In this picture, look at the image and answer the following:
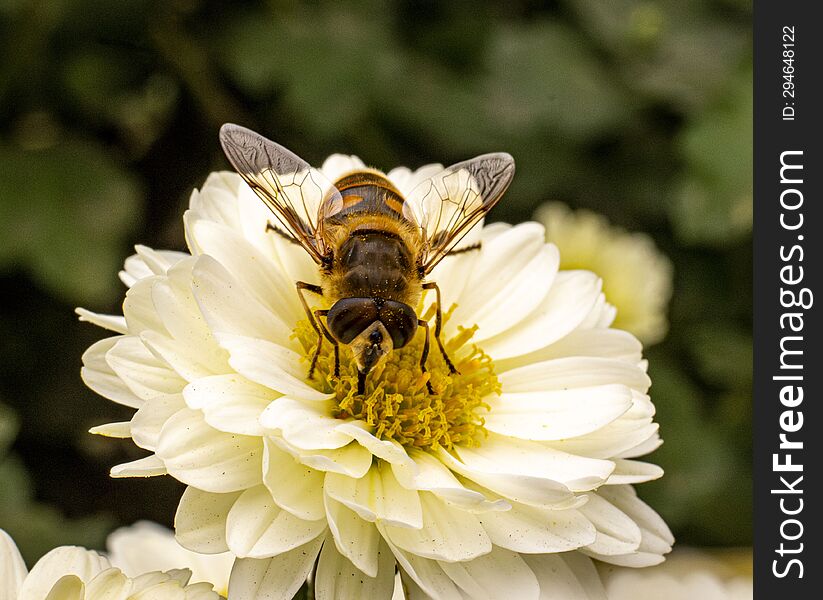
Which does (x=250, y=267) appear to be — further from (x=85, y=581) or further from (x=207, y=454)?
(x=85, y=581)

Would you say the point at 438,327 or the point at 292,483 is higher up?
the point at 438,327

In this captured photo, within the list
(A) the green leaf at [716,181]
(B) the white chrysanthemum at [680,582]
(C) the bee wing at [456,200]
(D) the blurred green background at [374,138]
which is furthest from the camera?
(A) the green leaf at [716,181]

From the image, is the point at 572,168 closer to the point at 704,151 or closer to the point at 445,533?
the point at 704,151

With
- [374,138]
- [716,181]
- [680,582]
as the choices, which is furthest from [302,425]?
[716,181]

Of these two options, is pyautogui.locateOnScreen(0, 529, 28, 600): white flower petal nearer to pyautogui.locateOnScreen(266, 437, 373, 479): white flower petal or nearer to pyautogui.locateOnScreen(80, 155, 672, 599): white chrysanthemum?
pyautogui.locateOnScreen(80, 155, 672, 599): white chrysanthemum

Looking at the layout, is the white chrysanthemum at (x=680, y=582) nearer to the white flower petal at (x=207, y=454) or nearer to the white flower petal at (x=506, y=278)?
the white flower petal at (x=506, y=278)

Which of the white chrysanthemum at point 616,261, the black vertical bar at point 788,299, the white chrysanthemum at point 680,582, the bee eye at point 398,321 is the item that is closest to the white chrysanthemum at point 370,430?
the bee eye at point 398,321

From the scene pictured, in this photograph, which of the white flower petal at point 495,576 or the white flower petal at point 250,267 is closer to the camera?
the white flower petal at point 495,576
